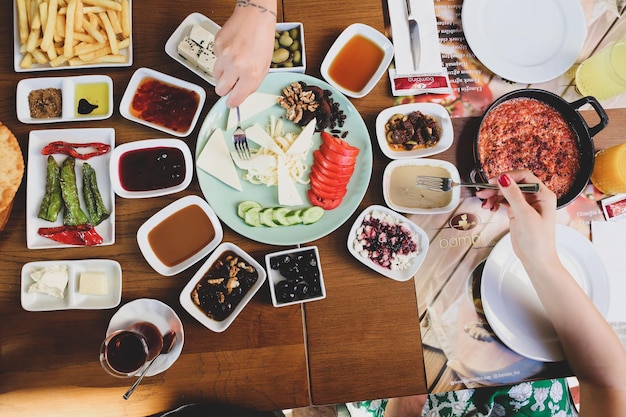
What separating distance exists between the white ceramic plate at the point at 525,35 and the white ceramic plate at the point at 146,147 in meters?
1.50

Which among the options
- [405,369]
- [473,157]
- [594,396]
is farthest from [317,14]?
[594,396]

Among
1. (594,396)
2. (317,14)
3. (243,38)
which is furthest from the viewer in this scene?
(317,14)

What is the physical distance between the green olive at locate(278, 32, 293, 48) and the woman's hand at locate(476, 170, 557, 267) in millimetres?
1138

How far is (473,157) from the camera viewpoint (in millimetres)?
2113

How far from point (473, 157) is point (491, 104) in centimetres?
26

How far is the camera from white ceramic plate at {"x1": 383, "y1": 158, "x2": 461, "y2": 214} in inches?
80.3

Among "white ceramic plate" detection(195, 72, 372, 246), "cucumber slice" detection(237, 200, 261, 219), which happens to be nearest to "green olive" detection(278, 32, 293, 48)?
"white ceramic plate" detection(195, 72, 372, 246)

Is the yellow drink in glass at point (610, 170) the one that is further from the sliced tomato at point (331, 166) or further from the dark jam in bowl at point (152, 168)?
the dark jam in bowl at point (152, 168)

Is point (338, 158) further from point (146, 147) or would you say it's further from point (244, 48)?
point (146, 147)

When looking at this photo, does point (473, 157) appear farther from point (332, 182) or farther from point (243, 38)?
point (243, 38)

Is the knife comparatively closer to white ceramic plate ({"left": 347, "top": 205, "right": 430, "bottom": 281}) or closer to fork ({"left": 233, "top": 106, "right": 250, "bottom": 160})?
white ceramic plate ({"left": 347, "top": 205, "right": 430, "bottom": 281})

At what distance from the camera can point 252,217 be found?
197cm

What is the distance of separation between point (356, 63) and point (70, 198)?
1.44 metres

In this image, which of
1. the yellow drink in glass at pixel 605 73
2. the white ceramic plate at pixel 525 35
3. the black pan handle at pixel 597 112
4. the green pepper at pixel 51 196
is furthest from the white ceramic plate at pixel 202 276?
the yellow drink in glass at pixel 605 73
